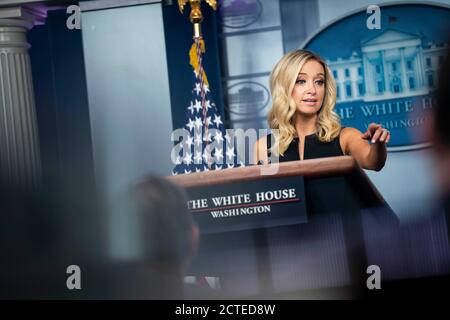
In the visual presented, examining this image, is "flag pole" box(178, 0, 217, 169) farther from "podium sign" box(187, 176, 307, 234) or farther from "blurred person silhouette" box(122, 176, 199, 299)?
"blurred person silhouette" box(122, 176, 199, 299)

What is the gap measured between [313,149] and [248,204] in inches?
12.6

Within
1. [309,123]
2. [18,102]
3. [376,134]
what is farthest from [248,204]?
[18,102]

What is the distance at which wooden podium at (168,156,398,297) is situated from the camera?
3.73 metres

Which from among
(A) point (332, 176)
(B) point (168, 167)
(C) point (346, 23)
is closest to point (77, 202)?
(B) point (168, 167)

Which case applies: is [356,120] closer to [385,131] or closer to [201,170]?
[385,131]

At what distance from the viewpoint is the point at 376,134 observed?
373cm

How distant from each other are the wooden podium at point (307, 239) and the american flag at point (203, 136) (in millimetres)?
39

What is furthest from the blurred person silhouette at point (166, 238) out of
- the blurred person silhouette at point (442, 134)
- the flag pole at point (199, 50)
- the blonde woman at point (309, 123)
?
the blurred person silhouette at point (442, 134)

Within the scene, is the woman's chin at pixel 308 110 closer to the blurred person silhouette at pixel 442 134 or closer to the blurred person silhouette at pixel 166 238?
the blurred person silhouette at pixel 442 134

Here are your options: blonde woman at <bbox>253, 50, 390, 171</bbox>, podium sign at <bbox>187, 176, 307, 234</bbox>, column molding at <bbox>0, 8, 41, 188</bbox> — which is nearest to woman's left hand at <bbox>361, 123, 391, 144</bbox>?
blonde woman at <bbox>253, 50, 390, 171</bbox>

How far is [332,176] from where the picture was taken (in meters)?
3.71

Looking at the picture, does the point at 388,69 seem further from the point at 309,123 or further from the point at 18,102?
the point at 18,102
